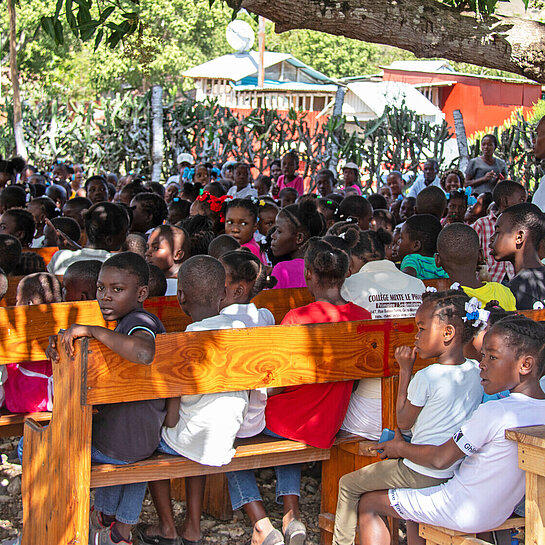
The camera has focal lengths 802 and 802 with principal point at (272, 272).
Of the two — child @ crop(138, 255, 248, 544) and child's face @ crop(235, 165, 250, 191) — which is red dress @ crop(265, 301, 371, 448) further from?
child's face @ crop(235, 165, 250, 191)

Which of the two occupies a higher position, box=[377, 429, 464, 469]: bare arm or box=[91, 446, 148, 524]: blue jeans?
box=[377, 429, 464, 469]: bare arm

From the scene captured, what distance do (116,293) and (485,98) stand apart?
33.9 metres

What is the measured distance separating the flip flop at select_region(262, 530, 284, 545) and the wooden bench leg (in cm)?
94

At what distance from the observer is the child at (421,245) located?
6031 mm

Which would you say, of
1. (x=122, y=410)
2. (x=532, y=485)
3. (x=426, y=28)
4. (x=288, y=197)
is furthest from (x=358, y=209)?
(x=532, y=485)

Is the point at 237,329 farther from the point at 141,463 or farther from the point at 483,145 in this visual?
the point at 483,145

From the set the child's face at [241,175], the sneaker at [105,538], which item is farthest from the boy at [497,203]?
the child's face at [241,175]

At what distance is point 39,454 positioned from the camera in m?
3.78

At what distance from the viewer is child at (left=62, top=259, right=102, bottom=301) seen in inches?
189

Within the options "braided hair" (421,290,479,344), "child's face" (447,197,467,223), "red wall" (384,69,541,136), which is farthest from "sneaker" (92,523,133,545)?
"red wall" (384,69,541,136)

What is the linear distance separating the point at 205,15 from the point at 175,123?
112ft

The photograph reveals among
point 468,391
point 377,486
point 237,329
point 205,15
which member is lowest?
point 377,486

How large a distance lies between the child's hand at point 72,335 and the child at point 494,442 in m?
1.55

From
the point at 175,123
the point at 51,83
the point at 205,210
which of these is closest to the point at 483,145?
the point at 205,210
